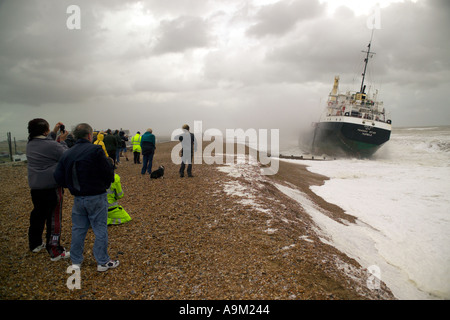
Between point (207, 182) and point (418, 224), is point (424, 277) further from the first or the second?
point (207, 182)

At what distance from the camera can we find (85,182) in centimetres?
358

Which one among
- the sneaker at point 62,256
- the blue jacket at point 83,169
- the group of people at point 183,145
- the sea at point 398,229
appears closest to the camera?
the blue jacket at point 83,169

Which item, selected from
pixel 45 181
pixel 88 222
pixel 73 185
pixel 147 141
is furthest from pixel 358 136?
pixel 45 181

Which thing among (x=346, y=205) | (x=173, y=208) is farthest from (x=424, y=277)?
(x=173, y=208)

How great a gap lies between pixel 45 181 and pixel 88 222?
112 centimetres

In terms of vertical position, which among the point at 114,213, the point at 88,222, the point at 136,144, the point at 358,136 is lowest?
the point at 114,213

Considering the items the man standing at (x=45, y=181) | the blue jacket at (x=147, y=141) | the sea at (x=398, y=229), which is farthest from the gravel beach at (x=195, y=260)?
the blue jacket at (x=147, y=141)

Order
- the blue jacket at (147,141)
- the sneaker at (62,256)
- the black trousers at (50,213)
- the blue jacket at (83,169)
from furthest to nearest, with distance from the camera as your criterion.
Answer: the blue jacket at (147,141)
the sneaker at (62,256)
the black trousers at (50,213)
the blue jacket at (83,169)

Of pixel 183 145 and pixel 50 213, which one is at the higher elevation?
pixel 183 145

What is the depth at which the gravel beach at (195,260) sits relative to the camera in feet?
12.2

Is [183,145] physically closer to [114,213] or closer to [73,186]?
[114,213]

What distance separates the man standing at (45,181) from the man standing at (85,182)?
0.66m

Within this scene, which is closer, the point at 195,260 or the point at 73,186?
the point at 73,186

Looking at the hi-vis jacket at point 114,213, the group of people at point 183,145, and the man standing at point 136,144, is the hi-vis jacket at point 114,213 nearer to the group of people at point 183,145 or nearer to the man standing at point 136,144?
the group of people at point 183,145
